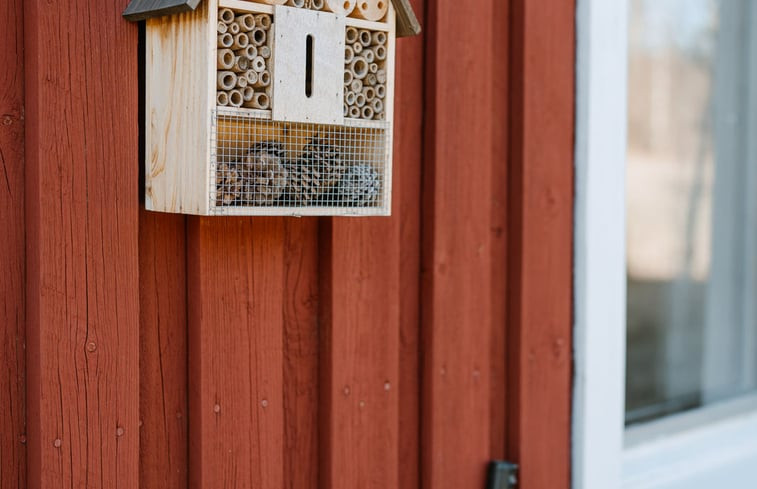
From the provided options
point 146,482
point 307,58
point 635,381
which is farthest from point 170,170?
point 635,381

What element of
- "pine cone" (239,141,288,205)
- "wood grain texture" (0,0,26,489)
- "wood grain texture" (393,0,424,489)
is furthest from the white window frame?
"wood grain texture" (0,0,26,489)

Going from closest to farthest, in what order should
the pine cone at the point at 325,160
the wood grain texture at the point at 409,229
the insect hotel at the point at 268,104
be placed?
1. the insect hotel at the point at 268,104
2. the pine cone at the point at 325,160
3. the wood grain texture at the point at 409,229

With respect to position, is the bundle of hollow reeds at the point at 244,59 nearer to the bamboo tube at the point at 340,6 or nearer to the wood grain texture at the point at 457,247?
the bamboo tube at the point at 340,6

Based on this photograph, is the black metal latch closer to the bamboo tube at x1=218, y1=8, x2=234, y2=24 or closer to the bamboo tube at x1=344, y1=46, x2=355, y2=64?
the bamboo tube at x1=344, y1=46, x2=355, y2=64

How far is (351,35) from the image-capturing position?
1346mm

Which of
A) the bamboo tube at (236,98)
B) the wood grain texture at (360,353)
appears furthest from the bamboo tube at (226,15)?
the wood grain texture at (360,353)

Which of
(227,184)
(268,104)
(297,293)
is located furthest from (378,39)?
(297,293)

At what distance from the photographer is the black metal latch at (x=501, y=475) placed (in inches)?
70.6

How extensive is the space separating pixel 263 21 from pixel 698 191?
225cm

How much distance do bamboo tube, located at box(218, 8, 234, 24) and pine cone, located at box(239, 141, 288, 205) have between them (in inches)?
7.4

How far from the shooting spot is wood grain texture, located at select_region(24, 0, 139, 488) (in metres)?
1.22

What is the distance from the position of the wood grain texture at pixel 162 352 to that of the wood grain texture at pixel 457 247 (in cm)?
53

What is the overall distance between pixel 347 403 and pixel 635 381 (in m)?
1.75

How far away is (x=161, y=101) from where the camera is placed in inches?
50.3
